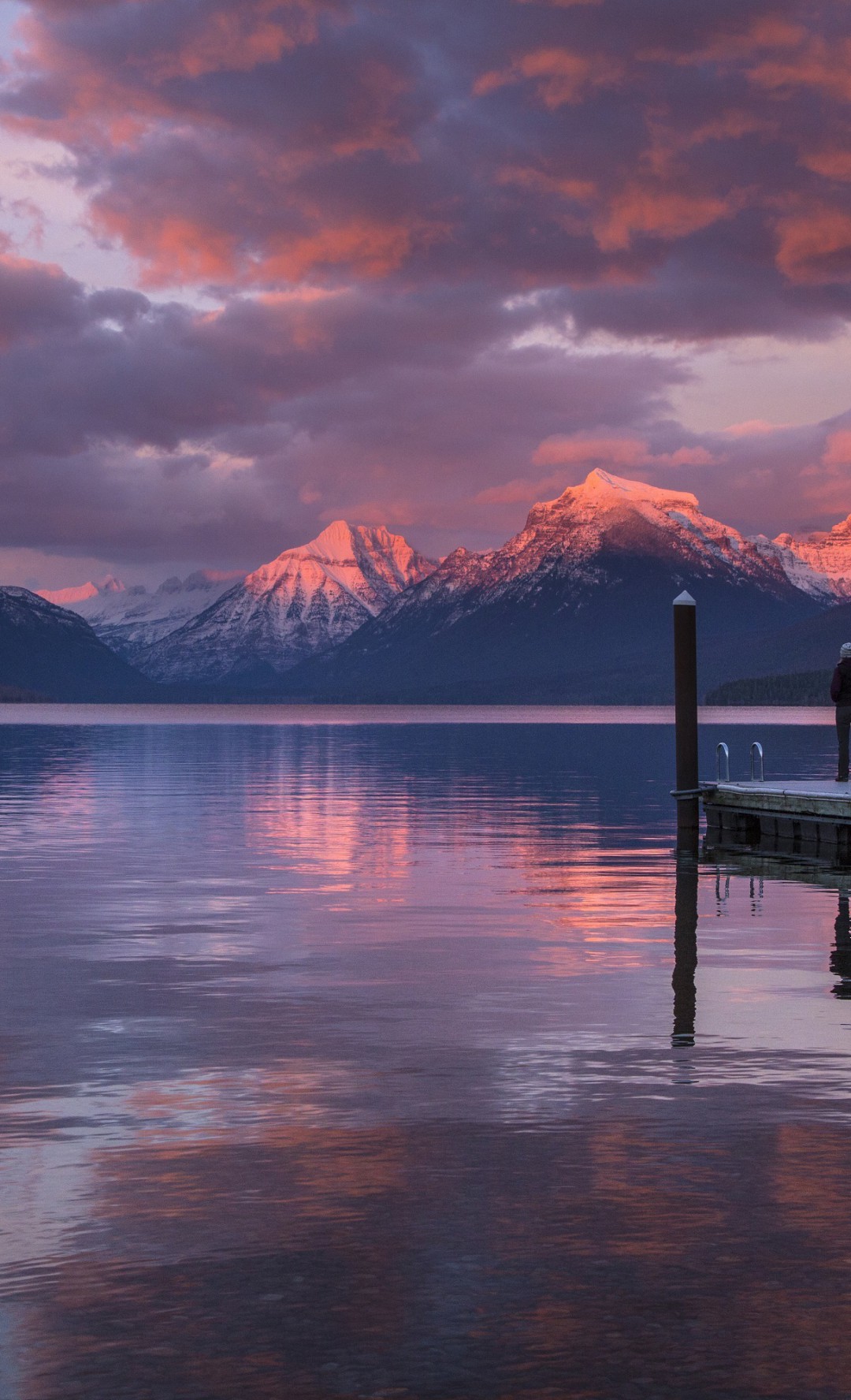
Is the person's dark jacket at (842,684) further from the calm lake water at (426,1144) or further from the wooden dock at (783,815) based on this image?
the calm lake water at (426,1144)

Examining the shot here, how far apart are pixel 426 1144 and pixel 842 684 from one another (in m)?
33.8

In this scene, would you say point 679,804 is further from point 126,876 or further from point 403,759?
point 403,759

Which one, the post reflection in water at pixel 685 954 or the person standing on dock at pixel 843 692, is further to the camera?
the person standing on dock at pixel 843 692

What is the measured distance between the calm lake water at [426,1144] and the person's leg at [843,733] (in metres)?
12.3

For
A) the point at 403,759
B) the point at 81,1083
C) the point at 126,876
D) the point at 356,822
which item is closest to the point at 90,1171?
the point at 81,1083

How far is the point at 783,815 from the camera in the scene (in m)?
47.5

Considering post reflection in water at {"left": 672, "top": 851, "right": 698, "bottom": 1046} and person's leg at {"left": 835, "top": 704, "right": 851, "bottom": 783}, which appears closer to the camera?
post reflection in water at {"left": 672, "top": 851, "right": 698, "bottom": 1046}

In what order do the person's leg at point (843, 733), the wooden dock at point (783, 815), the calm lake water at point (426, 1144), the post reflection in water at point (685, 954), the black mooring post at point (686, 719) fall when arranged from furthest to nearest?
1. the black mooring post at point (686, 719)
2. the person's leg at point (843, 733)
3. the wooden dock at point (783, 815)
4. the post reflection in water at point (685, 954)
5. the calm lake water at point (426, 1144)

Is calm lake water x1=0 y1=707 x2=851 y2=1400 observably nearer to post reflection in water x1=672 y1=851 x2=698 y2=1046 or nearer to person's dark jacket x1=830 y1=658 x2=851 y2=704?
post reflection in water x1=672 y1=851 x2=698 y2=1046

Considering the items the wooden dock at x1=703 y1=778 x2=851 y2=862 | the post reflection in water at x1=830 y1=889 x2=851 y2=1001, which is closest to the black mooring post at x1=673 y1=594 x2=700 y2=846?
the wooden dock at x1=703 y1=778 x2=851 y2=862

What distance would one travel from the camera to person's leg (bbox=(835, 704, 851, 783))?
4712 cm

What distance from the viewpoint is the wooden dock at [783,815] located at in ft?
147

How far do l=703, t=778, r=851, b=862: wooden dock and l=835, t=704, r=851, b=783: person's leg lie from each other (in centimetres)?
45

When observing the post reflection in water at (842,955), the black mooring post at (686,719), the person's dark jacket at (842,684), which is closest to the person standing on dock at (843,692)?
the person's dark jacket at (842,684)
